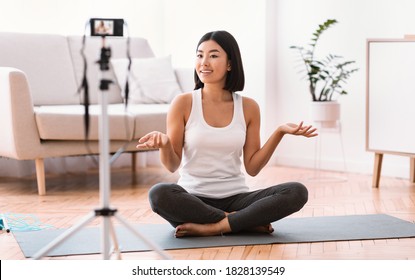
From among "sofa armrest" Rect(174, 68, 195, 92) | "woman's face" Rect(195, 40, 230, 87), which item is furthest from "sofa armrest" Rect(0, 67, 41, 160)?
"woman's face" Rect(195, 40, 230, 87)

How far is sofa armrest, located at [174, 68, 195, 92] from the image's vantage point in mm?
4719

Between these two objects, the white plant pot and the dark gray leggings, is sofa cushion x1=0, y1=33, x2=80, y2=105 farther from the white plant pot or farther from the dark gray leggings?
the dark gray leggings

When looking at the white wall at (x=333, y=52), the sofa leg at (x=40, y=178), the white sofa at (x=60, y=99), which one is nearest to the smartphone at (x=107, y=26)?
the white sofa at (x=60, y=99)

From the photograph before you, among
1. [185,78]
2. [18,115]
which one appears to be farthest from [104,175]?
[185,78]

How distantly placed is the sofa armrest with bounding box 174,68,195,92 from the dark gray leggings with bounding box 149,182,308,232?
82.3 inches

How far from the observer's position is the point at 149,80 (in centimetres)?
459

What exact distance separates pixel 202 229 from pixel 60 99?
208 centimetres

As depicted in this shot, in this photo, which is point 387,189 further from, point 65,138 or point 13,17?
point 13,17

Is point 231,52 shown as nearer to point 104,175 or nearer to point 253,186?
point 104,175

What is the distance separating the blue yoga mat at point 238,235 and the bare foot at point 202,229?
2 cm

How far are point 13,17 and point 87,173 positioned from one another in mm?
1036

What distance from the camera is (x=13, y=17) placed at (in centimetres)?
471

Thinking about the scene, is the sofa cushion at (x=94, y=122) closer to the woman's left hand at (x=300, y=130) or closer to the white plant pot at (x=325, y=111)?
the white plant pot at (x=325, y=111)
